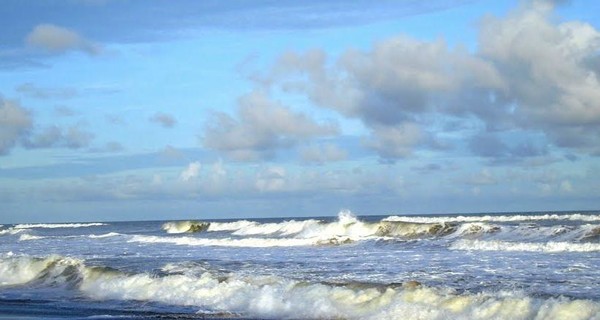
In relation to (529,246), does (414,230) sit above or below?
above

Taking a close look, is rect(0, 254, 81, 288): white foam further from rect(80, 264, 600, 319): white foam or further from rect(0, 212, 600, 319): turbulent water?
rect(80, 264, 600, 319): white foam

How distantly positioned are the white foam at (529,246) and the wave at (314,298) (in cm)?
1520

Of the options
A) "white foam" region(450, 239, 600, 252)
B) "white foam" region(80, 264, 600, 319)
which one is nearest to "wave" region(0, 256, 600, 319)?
"white foam" region(80, 264, 600, 319)

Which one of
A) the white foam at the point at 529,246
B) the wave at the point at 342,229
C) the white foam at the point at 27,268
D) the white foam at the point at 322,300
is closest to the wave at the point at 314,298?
the white foam at the point at 322,300

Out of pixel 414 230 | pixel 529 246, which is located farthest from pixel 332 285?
pixel 414 230

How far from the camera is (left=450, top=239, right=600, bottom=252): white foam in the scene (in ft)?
99.1

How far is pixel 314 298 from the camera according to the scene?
16500mm

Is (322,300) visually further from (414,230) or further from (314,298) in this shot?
(414,230)

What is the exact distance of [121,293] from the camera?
67.0 feet

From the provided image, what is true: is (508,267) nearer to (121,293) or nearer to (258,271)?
(258,271)

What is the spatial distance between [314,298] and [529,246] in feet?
61.3

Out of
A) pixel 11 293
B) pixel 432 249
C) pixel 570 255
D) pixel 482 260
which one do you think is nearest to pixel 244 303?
pixel 11 293

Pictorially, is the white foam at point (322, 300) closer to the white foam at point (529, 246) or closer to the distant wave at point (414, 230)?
the white foam at point (529, 246)

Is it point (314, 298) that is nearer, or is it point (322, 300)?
point (322, 300)
